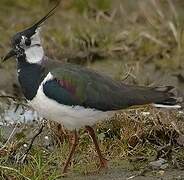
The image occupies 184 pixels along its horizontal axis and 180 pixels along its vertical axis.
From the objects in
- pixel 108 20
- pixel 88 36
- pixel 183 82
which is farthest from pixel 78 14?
pixel 183 82

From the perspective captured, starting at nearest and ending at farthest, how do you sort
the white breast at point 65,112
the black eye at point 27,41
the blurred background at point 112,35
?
the white breast at point 65,112 < the black eye at point 27,41 < the blurred background at point 112,35

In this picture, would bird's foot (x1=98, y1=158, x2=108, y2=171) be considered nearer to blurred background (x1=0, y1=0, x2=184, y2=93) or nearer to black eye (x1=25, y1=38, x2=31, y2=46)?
black eye (x1=25, y1=38, x2=31, y2=46)

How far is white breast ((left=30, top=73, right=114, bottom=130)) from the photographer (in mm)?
5312

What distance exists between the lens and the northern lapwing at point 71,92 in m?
5.34

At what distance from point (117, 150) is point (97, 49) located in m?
2.97

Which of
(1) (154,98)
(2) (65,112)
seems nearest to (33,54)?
(2) (65,112)

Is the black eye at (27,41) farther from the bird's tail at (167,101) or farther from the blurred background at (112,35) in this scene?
the blurred background at (112,35)

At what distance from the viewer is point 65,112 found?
17.4 feet

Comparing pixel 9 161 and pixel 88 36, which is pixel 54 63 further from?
pixel 88 36

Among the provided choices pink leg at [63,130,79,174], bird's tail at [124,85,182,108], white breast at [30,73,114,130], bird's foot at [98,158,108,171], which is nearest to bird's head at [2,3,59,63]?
white breast at [30,73,114,130]

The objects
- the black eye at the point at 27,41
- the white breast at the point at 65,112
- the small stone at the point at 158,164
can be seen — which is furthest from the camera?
the black eye at the point at 27,41

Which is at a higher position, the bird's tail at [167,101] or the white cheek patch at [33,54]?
the white cheek patch at [33,54]

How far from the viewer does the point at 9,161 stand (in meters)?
5.81

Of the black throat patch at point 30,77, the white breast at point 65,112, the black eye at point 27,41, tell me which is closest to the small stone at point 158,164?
the white breast at point 65,112
